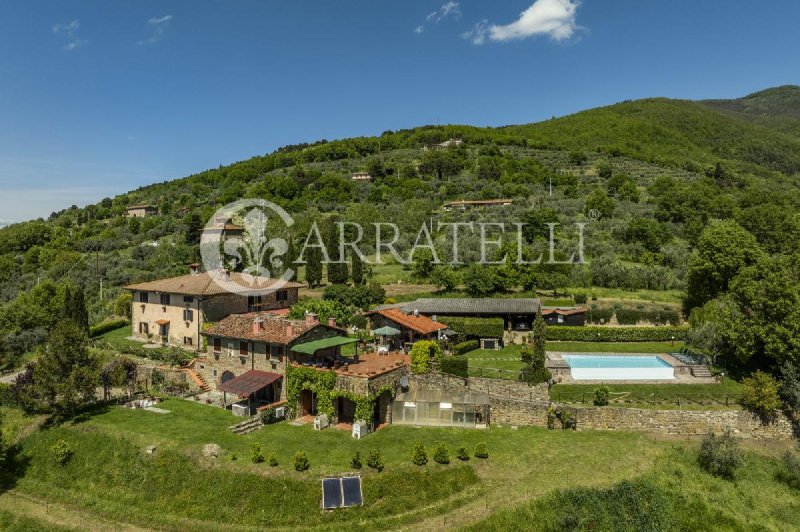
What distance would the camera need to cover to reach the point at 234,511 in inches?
873

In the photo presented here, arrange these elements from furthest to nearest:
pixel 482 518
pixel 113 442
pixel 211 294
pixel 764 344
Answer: pixel 211 294 < pixel 764 344 < pixel 113 442 < pixel 482 518

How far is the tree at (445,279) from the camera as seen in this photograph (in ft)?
181

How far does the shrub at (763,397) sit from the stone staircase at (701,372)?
396 centimetres

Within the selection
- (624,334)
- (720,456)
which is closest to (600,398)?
(720,456)

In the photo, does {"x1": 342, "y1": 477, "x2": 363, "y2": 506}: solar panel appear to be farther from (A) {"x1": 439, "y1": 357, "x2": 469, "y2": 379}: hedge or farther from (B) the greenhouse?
(A) {"x1": 439, "y1": 357, "x2": 469, "y2": 379}: hedge

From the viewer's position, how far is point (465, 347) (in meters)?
39.8

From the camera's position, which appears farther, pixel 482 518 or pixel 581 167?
pixel 581 167

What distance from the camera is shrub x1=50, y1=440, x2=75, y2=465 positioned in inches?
1075

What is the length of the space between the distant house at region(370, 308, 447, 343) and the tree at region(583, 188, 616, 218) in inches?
2236

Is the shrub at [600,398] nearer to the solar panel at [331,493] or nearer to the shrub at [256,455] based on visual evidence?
the solar panel at [331,493]

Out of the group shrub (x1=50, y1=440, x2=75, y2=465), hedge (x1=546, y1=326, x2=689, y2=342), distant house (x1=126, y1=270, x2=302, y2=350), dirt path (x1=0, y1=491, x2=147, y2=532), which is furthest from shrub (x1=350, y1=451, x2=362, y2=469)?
hedge (x1=546, y1=326, x2=689, y2=342)

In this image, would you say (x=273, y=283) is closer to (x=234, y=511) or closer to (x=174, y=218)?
(x=234, y=511)

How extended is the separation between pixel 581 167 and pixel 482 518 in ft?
417

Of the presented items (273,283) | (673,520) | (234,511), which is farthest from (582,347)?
(234,511)
